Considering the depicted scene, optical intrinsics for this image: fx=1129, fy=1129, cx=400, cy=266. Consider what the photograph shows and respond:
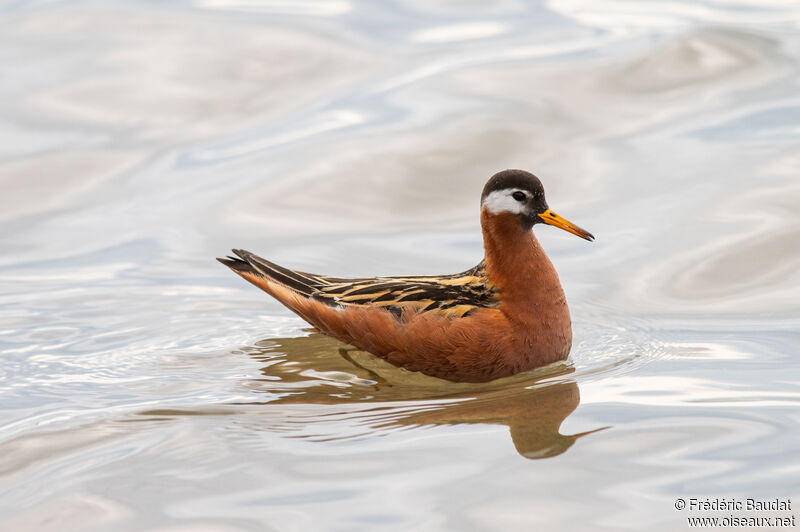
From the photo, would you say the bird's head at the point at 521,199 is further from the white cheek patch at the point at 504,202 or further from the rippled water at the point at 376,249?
the rippled water at the point at 376,249

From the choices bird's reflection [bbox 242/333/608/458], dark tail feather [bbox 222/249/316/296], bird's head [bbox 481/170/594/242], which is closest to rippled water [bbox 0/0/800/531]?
bird's reflection [bbox 242/333/608/458]

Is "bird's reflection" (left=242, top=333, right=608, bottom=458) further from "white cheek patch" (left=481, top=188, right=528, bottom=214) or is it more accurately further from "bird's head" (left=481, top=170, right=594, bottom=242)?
"white cheek patch" (left=481, top=188, right=528, bottom=214)

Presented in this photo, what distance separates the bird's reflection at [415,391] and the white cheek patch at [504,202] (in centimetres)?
132

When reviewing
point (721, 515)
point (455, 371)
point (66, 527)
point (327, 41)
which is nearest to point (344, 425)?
point (455, 371)

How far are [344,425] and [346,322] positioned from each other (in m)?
1.71

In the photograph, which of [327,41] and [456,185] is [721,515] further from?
[327,41]

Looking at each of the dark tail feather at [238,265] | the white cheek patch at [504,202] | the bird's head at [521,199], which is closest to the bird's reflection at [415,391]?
the dark tail feather at [238,265]

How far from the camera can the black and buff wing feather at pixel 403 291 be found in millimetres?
8977

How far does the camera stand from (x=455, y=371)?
8.73 metres

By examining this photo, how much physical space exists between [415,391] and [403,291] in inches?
37.5

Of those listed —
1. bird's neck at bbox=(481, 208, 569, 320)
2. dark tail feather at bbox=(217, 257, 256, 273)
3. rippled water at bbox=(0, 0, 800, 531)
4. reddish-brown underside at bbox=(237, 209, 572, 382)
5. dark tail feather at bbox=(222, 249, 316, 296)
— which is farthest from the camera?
dark tail feather at bbox=(217, 257, 256, 273)

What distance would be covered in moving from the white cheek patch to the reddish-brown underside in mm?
53

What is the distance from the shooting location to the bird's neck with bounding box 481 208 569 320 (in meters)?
8.94

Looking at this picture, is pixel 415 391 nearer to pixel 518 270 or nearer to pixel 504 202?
pixel 518 270
